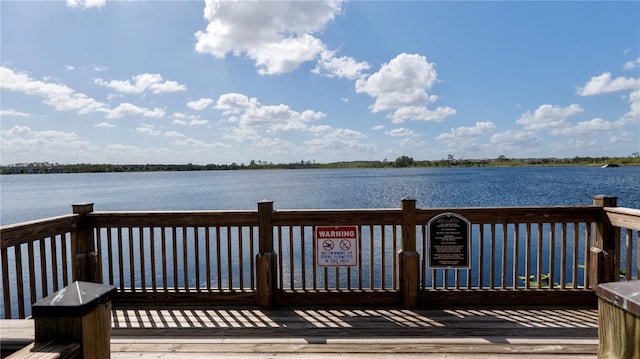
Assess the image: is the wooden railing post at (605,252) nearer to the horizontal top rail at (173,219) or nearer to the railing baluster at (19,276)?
the horizontal top rail at (173,219)

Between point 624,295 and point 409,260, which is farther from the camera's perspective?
point 409,260

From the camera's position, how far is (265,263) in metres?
4.12

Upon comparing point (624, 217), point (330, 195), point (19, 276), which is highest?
point (624, 217)

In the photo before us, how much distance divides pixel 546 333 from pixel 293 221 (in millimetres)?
2557

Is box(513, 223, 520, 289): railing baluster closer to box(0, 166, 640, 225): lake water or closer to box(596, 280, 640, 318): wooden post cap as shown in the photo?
box(596, 280, 640, 318): wooden post cap

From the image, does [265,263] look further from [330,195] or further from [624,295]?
[330,195]

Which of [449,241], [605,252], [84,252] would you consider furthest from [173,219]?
[605,252]

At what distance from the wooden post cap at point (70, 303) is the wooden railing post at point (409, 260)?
128 inches

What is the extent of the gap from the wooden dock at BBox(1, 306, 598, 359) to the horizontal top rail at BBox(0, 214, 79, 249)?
1033 mm

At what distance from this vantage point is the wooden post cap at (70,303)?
1215mm

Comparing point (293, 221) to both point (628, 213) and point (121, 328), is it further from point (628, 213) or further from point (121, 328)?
point (628, 213)

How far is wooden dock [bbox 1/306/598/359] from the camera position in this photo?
9.75ft

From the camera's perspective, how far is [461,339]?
319cm

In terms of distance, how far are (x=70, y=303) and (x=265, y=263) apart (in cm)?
295
